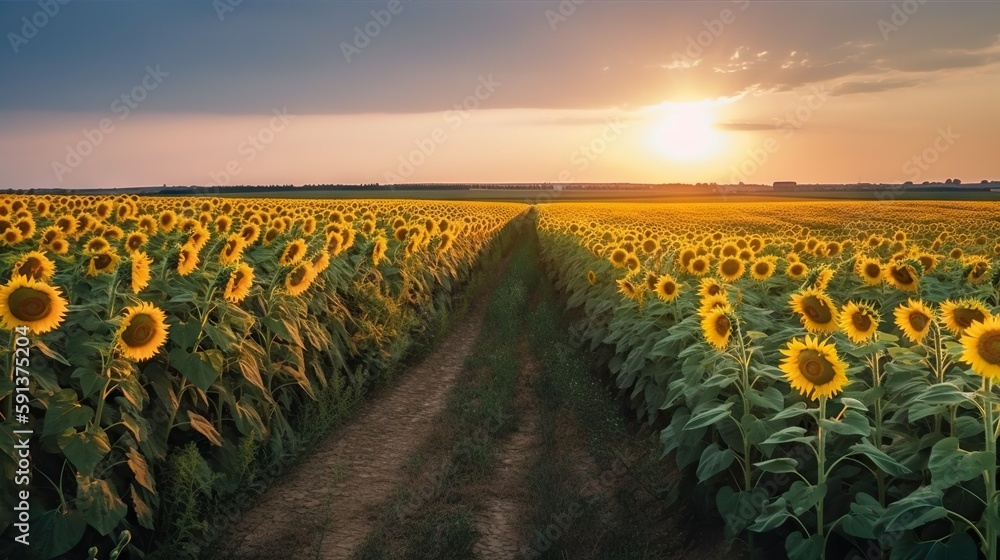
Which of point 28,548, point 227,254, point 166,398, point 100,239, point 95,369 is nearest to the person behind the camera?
point 28,548

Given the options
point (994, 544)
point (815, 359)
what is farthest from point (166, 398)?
point (994, 544)

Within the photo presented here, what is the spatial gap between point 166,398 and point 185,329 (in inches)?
19.8

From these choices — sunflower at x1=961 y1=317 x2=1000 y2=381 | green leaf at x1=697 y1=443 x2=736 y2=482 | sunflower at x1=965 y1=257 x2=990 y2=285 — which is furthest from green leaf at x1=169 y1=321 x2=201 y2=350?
sunflower at x1=965 y1=257 x2=990 y2=285

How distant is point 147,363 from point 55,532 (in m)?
1.36

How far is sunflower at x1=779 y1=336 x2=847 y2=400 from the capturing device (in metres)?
3.36

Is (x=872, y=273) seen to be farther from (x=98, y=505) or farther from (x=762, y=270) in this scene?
(x=98, y=505)

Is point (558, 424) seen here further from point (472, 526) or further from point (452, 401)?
point (472, 526)

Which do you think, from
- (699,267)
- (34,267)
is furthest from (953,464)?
(34,267)

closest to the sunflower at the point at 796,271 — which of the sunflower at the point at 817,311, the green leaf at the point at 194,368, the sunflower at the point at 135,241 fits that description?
the sunflower at the point at 817,311

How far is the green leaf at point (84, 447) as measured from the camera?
12.9 feet

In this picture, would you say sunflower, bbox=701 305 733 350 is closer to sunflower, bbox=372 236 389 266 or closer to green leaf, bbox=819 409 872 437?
green leaf, bbox=819 409 872 437

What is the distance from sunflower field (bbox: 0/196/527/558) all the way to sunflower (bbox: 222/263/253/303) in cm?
1

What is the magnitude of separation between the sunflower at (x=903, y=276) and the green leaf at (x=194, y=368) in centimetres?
561

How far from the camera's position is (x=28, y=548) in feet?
12.2
